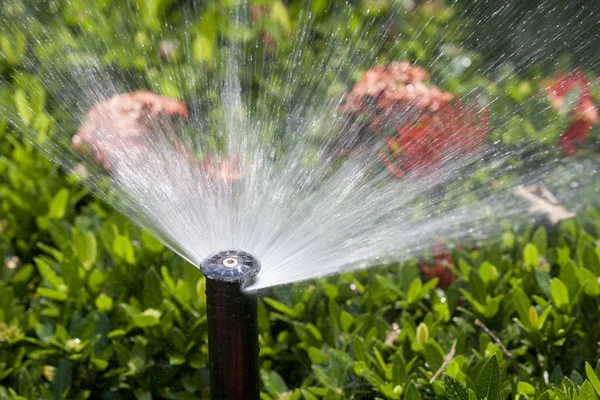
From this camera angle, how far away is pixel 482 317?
7.99 ft

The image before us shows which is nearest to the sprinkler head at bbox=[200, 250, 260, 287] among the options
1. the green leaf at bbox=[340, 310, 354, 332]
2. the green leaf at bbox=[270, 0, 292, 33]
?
the green leaf at bbox=[340, 310, 354, 332]

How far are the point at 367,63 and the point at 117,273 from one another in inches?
64.4

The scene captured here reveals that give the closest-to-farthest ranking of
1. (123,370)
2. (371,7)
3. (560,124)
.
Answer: (123,370), (560,124), (371,7)

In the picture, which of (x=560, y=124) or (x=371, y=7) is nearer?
(x=560, y=124)

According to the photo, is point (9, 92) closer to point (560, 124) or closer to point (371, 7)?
point (371, 7)

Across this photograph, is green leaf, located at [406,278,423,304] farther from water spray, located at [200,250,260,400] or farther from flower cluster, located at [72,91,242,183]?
water spray, located at [200,250,260,400]

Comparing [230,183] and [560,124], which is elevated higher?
[560,124]

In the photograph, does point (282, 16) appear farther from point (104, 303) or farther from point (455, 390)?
point (455, 390)

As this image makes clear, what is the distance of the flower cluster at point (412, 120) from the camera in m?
2.75

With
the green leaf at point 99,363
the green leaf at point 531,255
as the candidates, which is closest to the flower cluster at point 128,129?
the green leaf at point 99,363

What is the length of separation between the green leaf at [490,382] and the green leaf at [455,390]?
6 cm

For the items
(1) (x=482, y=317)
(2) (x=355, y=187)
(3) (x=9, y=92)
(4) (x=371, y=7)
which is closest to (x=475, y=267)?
(1) (x=482, y=317)

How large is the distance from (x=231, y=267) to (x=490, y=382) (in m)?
0.62

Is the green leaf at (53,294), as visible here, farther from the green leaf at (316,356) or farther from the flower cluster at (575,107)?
the flower cluster at (575,107)
